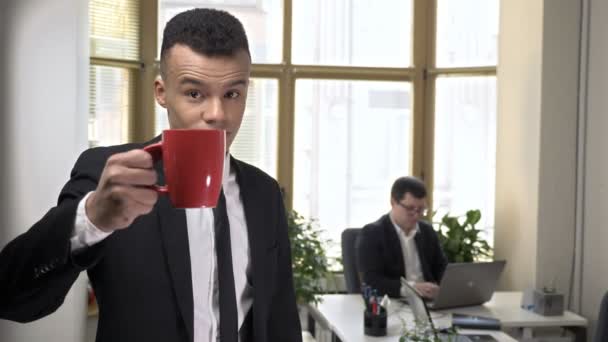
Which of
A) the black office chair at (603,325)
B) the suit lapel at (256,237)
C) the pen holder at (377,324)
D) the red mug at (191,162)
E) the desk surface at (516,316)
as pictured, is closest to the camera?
the red mug at (191,162)

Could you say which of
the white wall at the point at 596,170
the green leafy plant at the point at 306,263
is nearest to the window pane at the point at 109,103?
the green leafy plant at the point at 306,263

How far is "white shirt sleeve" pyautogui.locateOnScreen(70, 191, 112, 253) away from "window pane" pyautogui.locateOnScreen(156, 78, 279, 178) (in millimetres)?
4928

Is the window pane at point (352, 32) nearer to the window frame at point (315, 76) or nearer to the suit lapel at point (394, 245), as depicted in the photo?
the window frame at point (315, 76)

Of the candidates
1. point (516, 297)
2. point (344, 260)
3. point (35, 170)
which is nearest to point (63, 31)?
point (35, 170)

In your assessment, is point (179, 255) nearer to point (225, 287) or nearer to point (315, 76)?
point (225, 287)

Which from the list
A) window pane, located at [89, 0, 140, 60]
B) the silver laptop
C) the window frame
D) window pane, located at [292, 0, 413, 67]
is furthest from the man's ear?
window pane, located at [292, 0, 413, 67]

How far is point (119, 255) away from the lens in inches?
44.8

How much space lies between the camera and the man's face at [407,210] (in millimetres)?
4500

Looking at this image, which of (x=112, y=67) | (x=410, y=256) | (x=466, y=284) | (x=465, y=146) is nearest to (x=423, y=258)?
(x=410, y=256)

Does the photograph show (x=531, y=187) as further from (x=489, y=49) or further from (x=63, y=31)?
(x=63, y=31)

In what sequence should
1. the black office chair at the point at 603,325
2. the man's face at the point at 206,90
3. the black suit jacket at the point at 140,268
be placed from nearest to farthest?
the black suit jacket at the point at 140,268 → the man's face at the point at 206,90 → the black office chair at the point at 603,325

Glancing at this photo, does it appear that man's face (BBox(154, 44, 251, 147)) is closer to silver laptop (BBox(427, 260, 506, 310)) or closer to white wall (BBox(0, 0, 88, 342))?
white wall (BBox(0, 0, 88, 342))

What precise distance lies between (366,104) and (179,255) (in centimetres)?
495

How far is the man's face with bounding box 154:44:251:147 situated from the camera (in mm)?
1094
